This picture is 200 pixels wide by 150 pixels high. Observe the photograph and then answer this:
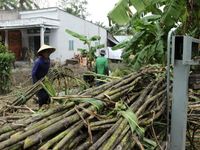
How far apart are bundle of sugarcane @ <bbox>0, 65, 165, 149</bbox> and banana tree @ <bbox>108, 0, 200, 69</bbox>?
196 cm

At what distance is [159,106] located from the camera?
3.10 metres

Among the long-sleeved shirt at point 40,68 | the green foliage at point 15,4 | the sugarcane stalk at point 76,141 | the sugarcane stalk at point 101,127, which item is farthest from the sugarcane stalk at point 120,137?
the green foliage at point 15,4

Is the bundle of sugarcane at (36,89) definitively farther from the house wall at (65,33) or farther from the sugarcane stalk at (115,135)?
the house wall at (65,33)

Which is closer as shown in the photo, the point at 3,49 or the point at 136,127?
the point at 136,127

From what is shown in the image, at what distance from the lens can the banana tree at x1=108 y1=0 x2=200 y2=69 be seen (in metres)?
5.07

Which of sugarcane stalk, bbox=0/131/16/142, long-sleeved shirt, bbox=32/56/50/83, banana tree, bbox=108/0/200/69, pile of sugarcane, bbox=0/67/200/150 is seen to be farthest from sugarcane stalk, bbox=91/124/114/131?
long-sleeved shirt, bbox=32/56/50/83

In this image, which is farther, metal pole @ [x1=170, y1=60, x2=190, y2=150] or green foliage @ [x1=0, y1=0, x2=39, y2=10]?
green foliage @ [x1=0, y1=0, x2=39, y2=10]

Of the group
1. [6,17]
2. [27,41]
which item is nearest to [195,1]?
[27,41]

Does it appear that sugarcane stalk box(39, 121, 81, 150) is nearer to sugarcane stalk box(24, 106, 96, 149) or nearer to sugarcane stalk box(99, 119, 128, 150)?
sugarcane stalk box(24, 106, 96, 149)

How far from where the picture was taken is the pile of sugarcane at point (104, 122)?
248 cm

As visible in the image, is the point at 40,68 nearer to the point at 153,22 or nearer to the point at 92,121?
the point at 153,22

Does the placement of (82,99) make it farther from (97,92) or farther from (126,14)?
(126,14)

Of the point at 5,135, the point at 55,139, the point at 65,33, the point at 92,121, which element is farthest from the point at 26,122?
the point at 65,33

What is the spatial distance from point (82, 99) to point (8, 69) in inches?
450
